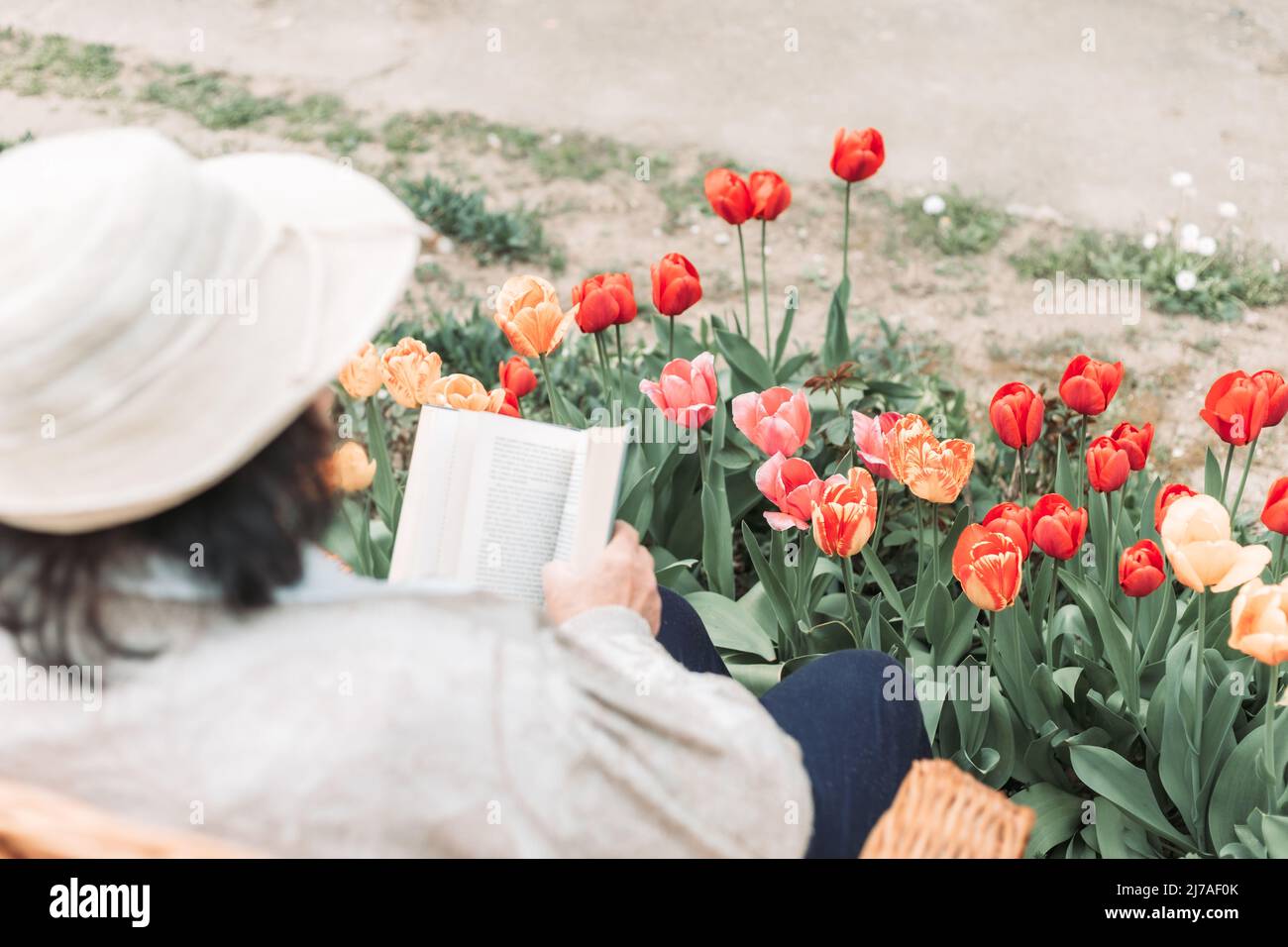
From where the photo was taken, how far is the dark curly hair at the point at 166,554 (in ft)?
3.52

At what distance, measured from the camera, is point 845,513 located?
1.76m

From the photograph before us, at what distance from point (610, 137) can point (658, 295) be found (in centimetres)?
268

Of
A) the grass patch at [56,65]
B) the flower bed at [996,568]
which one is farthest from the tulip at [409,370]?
the grass patch at [56,65]

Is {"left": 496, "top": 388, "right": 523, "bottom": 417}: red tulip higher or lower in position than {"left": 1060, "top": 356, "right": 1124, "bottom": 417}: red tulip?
lower

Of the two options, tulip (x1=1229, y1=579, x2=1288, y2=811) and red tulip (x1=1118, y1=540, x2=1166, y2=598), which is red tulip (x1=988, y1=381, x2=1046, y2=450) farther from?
tulip (x1=1229, y1=579, x2=1288, y2=811)

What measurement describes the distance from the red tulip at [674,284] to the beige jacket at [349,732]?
113cm

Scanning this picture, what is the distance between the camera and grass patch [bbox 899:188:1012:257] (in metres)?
4.10

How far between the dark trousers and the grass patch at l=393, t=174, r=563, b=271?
255cm

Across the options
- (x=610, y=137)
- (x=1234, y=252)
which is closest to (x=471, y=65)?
(x=610, y=137)

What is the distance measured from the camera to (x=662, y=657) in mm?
1264

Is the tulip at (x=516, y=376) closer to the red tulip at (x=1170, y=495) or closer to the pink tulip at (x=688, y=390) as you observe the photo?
the pink tulip at (x=688, y=390)

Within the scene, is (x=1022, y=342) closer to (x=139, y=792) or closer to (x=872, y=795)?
(x=872, y=795)

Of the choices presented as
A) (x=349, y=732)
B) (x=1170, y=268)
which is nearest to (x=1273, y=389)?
(x=349, y=732)

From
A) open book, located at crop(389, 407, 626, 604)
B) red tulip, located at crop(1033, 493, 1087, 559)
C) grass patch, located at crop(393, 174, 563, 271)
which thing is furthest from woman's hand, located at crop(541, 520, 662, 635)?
grass patch, located at crop(393, 174, 563, 271)
